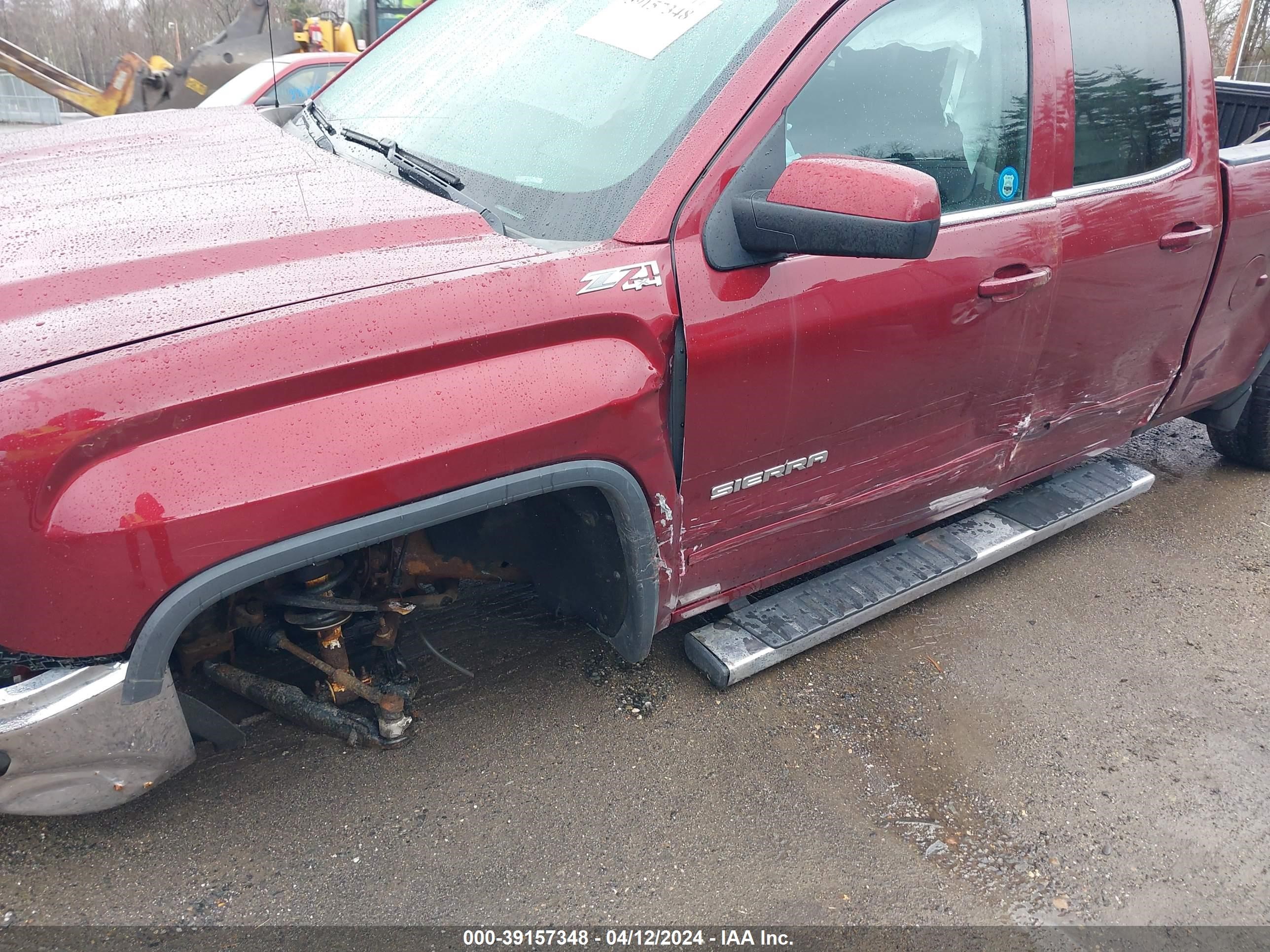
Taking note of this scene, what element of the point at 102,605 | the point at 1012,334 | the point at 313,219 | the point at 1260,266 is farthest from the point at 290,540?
the point at 1260,266

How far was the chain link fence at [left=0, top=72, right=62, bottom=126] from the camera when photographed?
53.2ft

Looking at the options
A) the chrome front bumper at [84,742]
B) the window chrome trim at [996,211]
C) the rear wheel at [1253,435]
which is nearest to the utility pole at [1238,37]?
the rear wheel at [1253,435]

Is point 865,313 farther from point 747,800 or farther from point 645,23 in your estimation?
point 747,800

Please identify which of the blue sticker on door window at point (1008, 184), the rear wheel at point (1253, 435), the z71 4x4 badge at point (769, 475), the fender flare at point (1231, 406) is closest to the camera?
the z71 4x4 badge at point (769, 475)

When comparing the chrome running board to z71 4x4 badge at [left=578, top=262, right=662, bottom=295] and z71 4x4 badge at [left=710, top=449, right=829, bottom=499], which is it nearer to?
z71 4x4 badge at [left=710, top=449, right=829, bottom=499]

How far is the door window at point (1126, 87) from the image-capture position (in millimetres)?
2525

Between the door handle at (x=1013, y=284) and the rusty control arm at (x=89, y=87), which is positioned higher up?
the rusty control arm at (x=89, y=87)

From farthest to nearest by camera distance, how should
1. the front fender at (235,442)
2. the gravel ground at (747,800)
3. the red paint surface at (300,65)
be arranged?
1. the red paint surface at (300,65)
2. the gravel ground at (747,800)
3. the front fender at (235,442)

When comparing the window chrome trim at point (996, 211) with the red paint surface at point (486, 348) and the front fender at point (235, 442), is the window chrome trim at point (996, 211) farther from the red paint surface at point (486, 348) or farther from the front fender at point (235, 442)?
the front fender at point (235, 442)

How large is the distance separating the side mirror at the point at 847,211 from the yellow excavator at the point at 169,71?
4440 millimetres

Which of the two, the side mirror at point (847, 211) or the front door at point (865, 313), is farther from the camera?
the front door at point (865, 313)

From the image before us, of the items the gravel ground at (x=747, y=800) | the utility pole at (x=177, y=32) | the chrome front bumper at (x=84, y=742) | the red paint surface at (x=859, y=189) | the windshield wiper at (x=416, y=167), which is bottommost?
the gravel ground at (x=747, y=800)

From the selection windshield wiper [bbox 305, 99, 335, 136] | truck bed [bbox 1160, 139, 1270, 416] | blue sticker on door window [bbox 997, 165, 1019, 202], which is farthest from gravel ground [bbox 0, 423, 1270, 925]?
windshield wiper [bbox 305, 99, 335, 136]

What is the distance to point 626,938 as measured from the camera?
1829 mm
